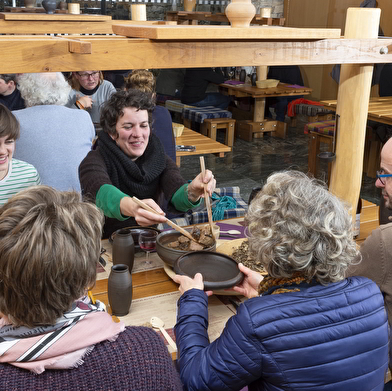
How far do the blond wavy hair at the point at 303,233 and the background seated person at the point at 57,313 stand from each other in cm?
41

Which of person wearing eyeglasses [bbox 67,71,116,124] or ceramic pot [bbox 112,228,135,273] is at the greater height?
person wearing eyeglasses [bbox 67,71,116,124]

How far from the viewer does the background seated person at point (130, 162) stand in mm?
2484

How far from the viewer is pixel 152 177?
2.67 metres

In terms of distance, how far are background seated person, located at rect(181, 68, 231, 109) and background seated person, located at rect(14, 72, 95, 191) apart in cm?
431

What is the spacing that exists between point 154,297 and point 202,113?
5522 millimetres

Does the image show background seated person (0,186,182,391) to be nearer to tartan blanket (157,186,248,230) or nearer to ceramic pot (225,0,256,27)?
ceramic pot (225,0,256,27)

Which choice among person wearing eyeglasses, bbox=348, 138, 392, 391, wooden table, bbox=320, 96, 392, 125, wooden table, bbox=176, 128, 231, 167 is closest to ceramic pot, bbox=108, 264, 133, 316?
person wearing eyeglasses, bbox=348, 138, 392, 391

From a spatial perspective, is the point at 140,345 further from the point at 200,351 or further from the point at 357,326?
the point at 357,326

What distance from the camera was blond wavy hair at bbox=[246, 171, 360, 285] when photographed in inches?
51.9

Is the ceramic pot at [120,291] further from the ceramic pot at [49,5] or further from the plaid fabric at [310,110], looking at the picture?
the plaid fabric at [310,110]

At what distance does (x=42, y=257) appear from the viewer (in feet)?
3.48

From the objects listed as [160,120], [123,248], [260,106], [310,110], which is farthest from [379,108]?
[123,248]

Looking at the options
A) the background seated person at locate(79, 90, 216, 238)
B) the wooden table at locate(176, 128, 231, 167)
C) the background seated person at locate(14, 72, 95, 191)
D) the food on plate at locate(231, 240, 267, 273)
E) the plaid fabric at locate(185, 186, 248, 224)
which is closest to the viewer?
the food on plate at locate(231, 240, 267, 273)

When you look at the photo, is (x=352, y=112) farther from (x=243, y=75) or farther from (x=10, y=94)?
(x=243, y=75)
